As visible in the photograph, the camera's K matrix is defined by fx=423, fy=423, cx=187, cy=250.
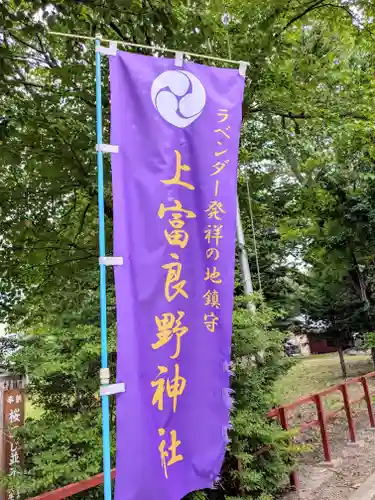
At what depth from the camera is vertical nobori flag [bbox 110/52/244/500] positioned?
2006mm

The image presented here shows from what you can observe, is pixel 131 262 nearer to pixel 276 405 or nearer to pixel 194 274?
pixel 194 274

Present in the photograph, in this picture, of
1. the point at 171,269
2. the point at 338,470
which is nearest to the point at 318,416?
the point at 338,470

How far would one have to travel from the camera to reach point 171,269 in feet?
7.27

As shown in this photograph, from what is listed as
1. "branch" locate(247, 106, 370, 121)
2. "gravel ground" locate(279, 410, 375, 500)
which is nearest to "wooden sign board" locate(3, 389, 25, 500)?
"gravel ground" locate(279, 410, 375, 500)

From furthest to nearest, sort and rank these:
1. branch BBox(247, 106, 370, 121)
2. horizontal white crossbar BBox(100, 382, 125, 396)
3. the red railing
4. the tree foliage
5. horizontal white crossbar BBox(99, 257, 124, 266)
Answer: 1. branch BBox(247, 106, 370, 121)
2. the red railing
3. the tree foliage
4. horizontal white crossbar BBox(99, 257, 124, 266)
5. horizontal white crossbar BBox(100, 382, 125, 396)

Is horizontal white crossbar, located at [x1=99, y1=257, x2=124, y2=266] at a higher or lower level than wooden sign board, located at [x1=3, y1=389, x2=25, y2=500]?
higher

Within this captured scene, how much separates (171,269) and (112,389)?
2.17 feet

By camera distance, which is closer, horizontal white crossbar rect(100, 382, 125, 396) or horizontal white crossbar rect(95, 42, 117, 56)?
horizontal white crossbar rect(100, 382, 125, 396)

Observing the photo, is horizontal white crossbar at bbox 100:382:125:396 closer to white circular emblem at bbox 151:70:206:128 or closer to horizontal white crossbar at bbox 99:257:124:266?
horizontal white crossbar at bbox 99:257:124:266

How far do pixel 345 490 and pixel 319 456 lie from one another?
141 centimetres

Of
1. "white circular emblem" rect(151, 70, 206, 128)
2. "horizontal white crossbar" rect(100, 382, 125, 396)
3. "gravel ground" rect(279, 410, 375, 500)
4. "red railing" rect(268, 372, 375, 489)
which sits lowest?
"gravel ground" rect(279, 410, 375, 500)

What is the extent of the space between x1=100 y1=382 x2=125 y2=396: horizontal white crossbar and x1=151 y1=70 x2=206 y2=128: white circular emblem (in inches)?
55.6

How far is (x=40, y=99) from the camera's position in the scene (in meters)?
5.16

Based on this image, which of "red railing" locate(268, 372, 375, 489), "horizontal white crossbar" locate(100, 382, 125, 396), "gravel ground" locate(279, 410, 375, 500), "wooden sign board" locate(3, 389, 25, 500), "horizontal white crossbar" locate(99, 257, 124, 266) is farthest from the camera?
"red railing" locate(268, 372, 375, 489)
